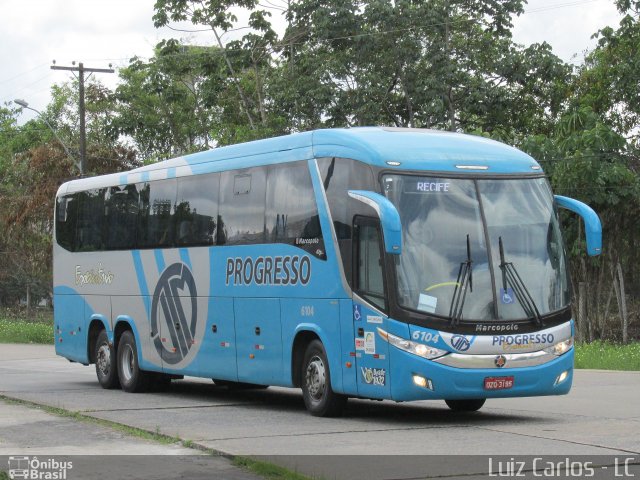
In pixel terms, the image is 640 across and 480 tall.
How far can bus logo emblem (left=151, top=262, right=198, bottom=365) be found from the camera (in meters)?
18.9

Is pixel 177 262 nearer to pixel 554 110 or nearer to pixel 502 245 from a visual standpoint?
pixel 502 245

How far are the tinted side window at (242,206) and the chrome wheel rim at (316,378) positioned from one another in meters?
2.03

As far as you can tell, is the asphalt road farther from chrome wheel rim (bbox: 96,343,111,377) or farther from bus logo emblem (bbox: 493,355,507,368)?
bus logo emblem (bbox: 493,355,507,368)

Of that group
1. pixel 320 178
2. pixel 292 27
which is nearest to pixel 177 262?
pixel 320 178

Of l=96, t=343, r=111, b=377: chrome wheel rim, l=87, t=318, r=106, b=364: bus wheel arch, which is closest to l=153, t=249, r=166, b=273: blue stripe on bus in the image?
l=96, t=343, r=111, b=377: chrome wheel rim

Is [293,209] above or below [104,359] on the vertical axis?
above

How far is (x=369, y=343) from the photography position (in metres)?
14.4

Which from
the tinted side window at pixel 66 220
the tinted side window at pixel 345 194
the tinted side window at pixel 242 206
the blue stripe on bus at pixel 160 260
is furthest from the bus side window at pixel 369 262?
the tinted side window at pixel 66 220

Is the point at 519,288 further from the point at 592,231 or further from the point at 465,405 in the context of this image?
the point at 465,405

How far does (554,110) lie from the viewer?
45844 mm

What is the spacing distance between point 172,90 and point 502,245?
124 feet

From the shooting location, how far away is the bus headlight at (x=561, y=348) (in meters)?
14.4

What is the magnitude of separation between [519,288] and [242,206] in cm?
460

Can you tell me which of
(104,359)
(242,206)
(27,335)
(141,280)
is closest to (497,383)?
(242,206)
